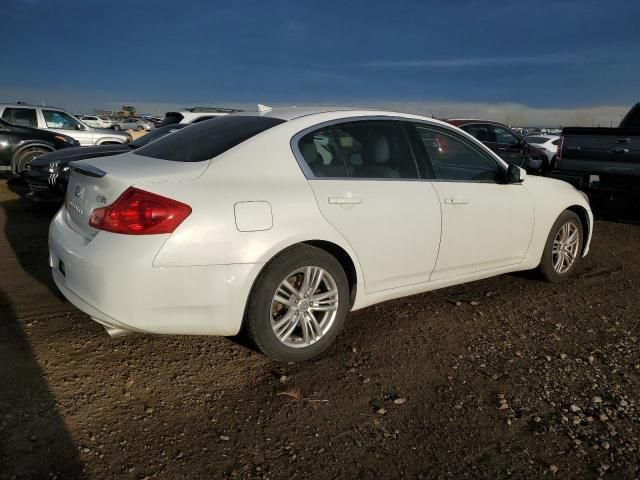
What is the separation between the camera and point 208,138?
3.29 metres

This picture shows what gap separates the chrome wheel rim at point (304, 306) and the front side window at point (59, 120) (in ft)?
35.3

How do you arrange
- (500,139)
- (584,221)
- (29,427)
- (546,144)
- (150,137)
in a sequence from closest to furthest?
1. (29,427)
2. (584,221)
3. (150,137)
4. (500,139)
5. (546,144)

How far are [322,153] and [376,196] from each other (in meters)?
0.45

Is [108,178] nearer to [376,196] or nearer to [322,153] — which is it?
[322,153]

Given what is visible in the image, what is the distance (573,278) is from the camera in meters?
4.99

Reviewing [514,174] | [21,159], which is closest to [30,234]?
[21,159]

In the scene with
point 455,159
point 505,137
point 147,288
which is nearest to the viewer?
point 147,288

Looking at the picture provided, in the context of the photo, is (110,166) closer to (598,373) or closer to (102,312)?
(102,312)

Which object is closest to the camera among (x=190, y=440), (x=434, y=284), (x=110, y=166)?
(x=190, y=440)

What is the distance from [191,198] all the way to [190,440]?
1196 mm

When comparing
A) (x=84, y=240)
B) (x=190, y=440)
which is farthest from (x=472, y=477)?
(x=84, y=240)

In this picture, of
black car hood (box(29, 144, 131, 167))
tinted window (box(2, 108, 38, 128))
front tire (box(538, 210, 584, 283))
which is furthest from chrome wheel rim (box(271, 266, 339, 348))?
tinted window (box(2, 108, 38, 128))

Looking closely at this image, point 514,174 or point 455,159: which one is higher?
point 455,159

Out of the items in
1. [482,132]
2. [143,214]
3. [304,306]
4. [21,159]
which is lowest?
[304,306]
